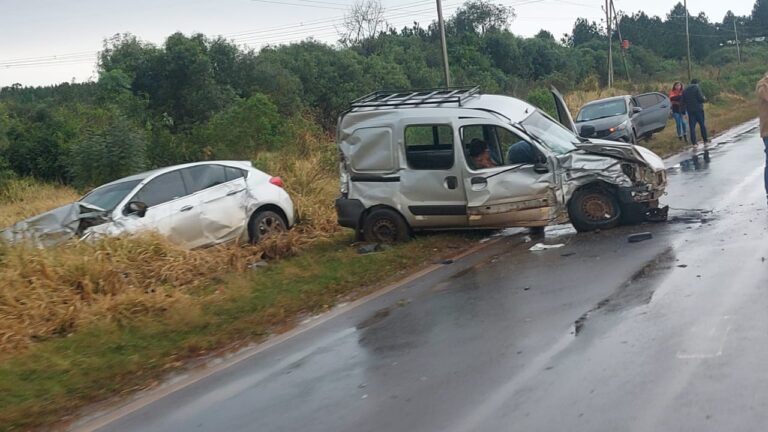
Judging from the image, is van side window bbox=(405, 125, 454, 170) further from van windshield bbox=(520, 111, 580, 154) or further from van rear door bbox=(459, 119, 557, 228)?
van windshield bbox=(520, 111, 580, 154)

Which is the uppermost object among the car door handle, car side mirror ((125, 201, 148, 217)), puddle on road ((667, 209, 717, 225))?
car side mirror ((125, 201, 148, 217))

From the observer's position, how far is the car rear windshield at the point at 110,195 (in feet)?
40.0

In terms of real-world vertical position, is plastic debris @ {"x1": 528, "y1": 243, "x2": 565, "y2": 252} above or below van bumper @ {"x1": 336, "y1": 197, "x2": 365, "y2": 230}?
below

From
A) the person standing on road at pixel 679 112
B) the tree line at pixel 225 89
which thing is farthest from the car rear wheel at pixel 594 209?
the person standing on road at pixel 679 112

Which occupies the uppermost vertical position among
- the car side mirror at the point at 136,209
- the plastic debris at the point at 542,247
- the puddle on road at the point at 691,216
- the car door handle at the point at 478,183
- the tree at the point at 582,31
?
the tree at the point at 582,31

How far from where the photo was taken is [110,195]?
12.4m

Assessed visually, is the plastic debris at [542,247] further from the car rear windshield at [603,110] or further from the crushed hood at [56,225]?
the car rear windshield at [603,110]

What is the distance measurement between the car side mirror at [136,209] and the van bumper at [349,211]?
279 cm

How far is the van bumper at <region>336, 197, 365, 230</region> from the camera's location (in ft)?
40.1

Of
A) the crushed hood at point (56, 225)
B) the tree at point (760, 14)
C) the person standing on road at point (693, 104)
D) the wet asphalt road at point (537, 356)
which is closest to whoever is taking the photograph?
the wet asphalt road at point (537, 356)

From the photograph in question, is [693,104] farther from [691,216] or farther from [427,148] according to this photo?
[427,148]

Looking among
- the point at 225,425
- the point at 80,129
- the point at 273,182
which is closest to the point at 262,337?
the point at 225,425

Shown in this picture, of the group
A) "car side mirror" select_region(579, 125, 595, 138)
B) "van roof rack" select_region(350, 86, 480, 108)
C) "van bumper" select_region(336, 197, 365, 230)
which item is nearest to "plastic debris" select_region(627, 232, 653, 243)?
"car side mirror" select_region(579, 125, 595, 138)

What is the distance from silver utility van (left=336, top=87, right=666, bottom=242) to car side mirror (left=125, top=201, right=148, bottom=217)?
282cm
